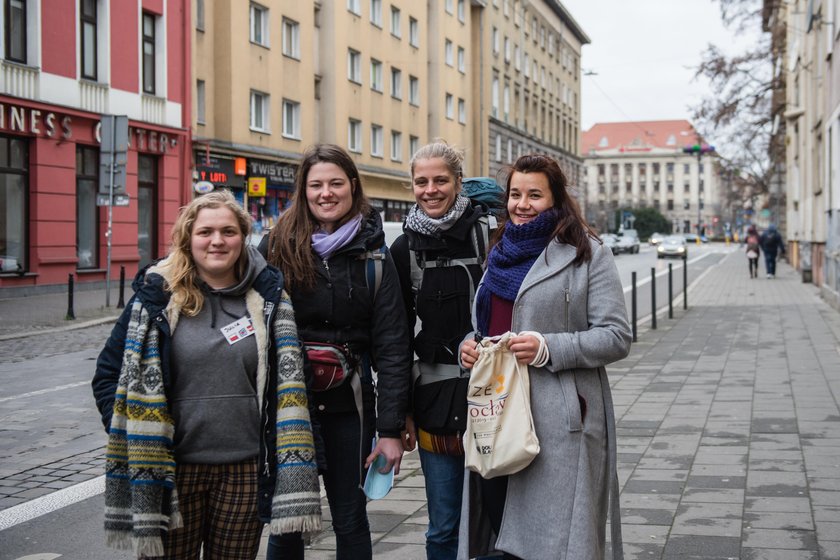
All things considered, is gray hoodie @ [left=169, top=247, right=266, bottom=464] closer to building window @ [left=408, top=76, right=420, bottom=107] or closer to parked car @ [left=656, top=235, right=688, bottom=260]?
building window @ [left=408, top=76, right=420, bottom=107]

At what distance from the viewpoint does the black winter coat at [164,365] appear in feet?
9.99

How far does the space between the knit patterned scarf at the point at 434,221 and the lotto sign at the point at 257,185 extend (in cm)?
2539

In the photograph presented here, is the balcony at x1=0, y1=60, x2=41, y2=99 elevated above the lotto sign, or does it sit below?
above

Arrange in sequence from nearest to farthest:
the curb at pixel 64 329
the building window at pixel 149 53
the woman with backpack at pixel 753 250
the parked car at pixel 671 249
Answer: the curb at pixel 64 329, the building window at pixel 149 53, the woman with backpack at pixel 753 250, the parked car at pixel 671 249

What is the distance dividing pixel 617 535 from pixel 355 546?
938 millimetres

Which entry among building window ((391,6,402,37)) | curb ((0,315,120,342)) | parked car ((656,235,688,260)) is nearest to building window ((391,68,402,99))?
building window ((391,6,402,37))

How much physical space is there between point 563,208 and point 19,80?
766 inches

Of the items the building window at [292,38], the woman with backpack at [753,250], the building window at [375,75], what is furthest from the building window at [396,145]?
the woman with backpack at [753,250]

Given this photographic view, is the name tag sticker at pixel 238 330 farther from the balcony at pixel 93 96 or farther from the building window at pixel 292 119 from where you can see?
the building window at pixel 292 119

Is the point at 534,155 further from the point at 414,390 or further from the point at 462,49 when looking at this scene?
the point at 462,49

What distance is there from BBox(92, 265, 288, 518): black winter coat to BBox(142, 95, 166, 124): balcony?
22946 millimetres

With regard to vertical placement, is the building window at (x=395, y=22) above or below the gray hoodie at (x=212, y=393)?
above

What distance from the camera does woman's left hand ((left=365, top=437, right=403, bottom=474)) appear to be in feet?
11.5

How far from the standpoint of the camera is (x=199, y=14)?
92.3ft
